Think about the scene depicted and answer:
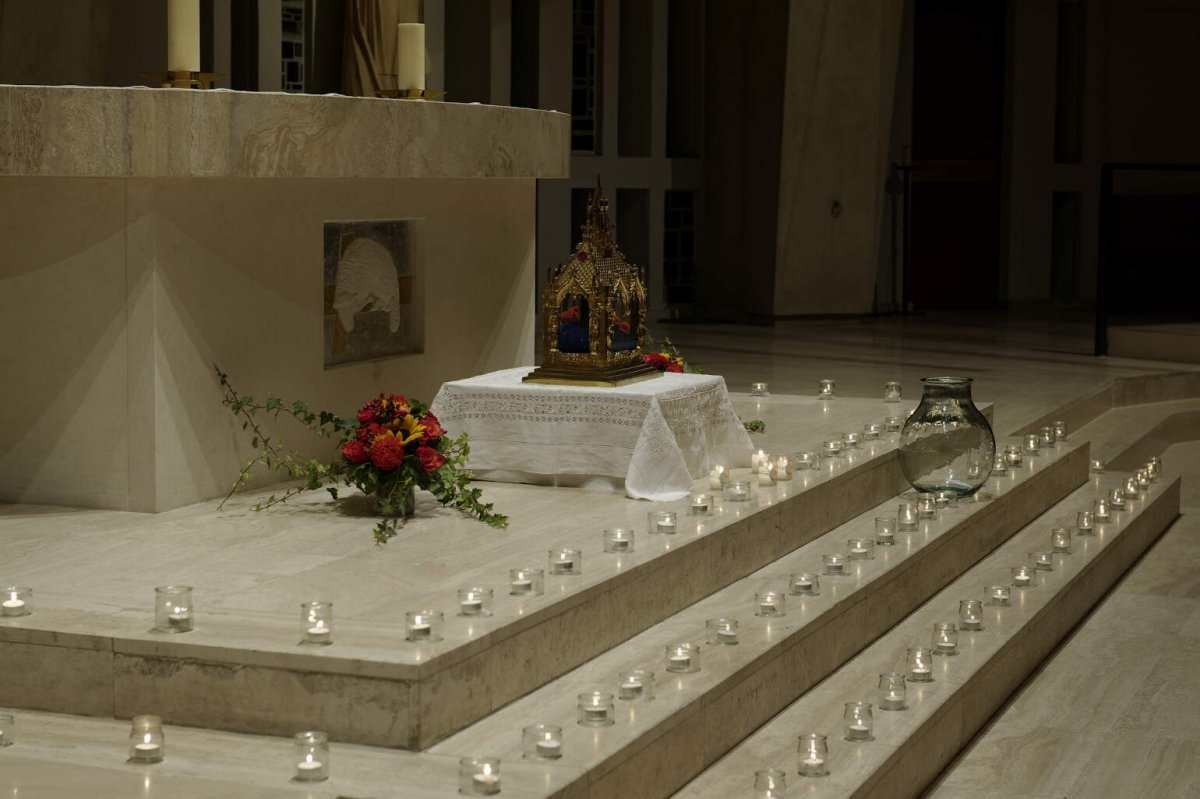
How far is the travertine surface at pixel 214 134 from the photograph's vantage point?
530 centimetres

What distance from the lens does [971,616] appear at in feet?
17.8

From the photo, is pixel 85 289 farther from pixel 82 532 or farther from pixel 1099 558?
pixel 1099 558

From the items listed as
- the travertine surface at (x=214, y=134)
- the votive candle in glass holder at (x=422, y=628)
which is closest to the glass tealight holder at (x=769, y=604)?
the votive candle in glass holder at (x=422, y=628)

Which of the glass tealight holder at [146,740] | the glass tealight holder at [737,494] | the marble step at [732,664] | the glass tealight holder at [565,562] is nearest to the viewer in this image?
the glass tealight holder at [146,740]

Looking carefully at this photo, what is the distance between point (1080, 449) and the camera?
8.45 m

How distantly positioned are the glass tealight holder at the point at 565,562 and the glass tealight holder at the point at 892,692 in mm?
882

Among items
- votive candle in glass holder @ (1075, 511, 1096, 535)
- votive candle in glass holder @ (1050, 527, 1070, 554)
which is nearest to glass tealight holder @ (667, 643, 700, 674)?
votive candle in glass holder @ (1050, 527, 1070, 554)

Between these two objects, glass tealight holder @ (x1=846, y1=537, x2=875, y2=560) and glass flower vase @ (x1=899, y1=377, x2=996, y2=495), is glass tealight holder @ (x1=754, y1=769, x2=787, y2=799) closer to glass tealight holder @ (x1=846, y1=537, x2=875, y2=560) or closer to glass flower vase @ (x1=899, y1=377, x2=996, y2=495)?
glass tealight holder @ (x1=846, y1=537, x2=875, y2=560)

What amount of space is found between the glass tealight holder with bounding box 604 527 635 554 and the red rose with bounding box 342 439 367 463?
852mm

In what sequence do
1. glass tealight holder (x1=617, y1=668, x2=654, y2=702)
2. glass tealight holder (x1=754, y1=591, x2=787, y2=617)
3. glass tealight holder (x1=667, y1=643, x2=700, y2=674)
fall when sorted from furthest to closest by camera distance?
glass tealight holder (x1=754, y1=591, x2=787, y2=617), glass tealight holder (x1=667, y1=643, x2=700, y2=674), glass tealight holder (x1=617, y1=668, x2=654, y2=702)

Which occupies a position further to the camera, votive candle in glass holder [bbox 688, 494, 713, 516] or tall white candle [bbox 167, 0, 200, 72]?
votive candle in glass holder [bbox 688, 494, 713, 516]

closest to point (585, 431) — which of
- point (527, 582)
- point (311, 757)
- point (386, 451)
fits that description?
point (386, 451)

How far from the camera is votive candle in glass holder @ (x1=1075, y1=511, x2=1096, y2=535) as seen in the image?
23.2ft

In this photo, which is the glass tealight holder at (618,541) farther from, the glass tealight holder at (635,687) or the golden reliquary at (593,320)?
the golden reliquary at (593,320)
